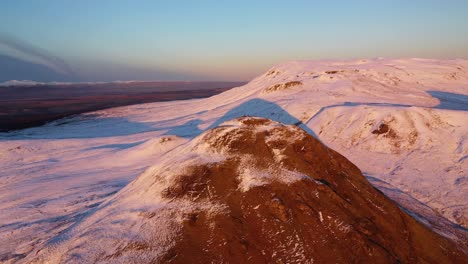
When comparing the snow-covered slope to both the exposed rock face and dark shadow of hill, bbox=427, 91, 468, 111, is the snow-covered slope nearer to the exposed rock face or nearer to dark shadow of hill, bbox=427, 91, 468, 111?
dark shadow of hill, bbox=427, 91, 468, 111

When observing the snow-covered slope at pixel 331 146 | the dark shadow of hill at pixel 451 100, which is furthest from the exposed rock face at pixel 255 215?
the dark shadow of hill at pixel 451 100

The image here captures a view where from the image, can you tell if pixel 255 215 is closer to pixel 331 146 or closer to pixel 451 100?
pixel 331 146

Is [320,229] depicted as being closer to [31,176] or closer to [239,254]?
[239,254]

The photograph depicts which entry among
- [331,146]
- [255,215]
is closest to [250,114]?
[331,146]

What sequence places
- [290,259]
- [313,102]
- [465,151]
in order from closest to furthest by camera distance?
[290,259] → [465,151] → [313,102]

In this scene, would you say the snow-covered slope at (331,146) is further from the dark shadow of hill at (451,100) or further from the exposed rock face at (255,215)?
the exposed rock face at (255,215)

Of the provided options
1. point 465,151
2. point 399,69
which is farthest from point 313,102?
point 399,69
